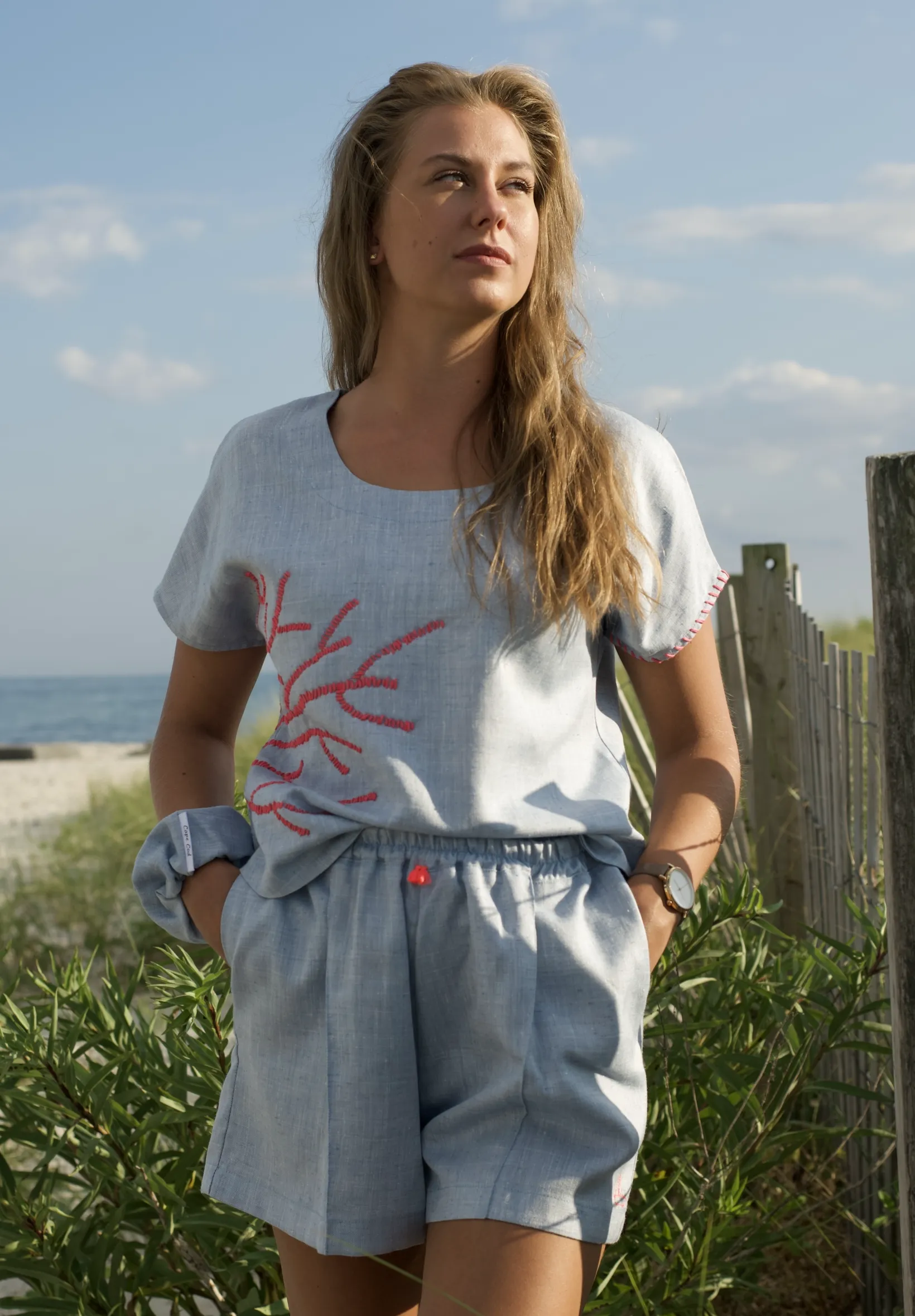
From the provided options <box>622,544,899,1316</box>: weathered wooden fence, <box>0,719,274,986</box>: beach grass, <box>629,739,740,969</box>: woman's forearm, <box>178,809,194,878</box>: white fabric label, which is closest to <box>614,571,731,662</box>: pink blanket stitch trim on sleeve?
<box>629,739,740,969</box>: woman's forearm

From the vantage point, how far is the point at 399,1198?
1.48m

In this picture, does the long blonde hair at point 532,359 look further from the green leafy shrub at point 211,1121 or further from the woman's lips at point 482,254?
the green leafy shrub at point 211,1121

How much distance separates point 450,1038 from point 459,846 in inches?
8.6

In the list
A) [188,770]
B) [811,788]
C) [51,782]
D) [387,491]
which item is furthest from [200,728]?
[51,782]

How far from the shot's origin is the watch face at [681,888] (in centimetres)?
158

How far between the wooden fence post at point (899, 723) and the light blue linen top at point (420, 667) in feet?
1.35

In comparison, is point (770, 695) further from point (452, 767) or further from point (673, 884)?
point (452, 767)

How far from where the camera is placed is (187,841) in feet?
5.59

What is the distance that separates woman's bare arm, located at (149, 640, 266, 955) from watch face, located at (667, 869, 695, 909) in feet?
2.30

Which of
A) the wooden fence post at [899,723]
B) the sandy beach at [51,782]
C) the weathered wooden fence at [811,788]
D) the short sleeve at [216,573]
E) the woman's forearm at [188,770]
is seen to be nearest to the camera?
the wooden fence post at [899,723]

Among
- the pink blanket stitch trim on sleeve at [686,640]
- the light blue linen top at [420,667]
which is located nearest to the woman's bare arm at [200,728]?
the light blue linen top at [420,667]

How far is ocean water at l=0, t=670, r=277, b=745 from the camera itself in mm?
46500

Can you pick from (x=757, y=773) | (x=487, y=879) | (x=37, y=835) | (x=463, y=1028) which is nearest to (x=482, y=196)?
(x=487, y=879)

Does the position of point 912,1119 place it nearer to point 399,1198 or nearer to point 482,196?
point 399,1198
